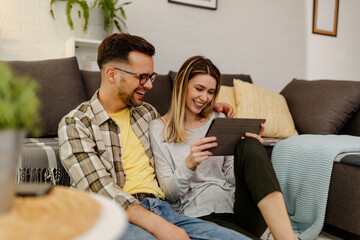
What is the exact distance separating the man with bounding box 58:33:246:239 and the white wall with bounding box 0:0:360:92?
1.40 m

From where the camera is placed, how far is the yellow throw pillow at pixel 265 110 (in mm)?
2465

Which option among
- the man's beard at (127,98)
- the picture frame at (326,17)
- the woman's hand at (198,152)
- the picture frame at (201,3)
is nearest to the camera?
the woman's hand at (198,152)

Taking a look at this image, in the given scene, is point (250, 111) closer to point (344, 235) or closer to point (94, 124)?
point (344, 235)

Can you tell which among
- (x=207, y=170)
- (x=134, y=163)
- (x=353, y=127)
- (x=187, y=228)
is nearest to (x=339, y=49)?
(x=353, y=127)

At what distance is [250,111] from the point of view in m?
2.47

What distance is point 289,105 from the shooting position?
2748 mm

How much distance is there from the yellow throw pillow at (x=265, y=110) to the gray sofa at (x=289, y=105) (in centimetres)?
13

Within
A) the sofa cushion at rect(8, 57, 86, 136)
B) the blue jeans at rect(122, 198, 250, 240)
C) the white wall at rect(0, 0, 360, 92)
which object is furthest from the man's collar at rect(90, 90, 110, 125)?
the white wall at rect(0, 0, 360, 92)

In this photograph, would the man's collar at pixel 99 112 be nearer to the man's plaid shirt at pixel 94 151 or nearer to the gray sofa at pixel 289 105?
the man's plaid shirt at pixel 94 151

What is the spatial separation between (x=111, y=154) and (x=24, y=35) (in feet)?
5.70

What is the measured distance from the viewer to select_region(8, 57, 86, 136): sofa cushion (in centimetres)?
188

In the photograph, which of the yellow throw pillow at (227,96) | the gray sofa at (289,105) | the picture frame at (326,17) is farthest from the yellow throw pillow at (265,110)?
the picture frame at (326,17)

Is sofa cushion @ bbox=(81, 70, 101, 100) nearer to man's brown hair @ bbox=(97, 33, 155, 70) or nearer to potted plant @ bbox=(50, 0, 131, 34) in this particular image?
potted plant @ bbox=(50, 0, 131, 34)

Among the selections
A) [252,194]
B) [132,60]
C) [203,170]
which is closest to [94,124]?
[132,60]
